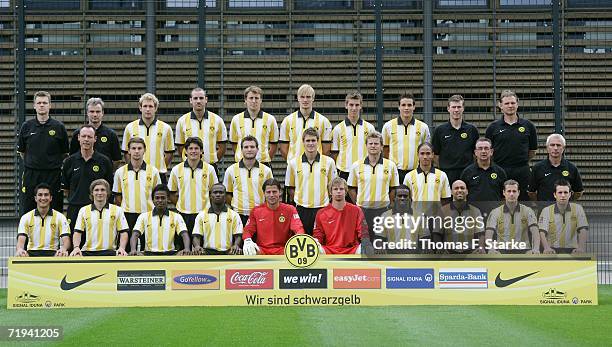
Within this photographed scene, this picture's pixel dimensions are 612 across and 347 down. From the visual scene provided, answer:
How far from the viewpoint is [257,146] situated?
41.3 feet

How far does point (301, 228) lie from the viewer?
38.5 feet

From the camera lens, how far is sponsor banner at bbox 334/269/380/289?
36.4 feet

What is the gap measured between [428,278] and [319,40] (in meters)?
8.14

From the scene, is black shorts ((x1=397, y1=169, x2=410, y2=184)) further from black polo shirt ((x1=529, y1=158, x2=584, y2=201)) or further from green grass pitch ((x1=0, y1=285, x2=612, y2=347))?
green grass pitch ((x1=0, y1=285, x2=612, y2=347))

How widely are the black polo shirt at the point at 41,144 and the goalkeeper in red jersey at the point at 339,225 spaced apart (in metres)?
3.88

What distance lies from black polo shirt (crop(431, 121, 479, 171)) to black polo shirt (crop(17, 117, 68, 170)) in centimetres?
521

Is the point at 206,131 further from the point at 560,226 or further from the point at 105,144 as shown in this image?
the point at 560,226

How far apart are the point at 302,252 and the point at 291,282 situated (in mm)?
371

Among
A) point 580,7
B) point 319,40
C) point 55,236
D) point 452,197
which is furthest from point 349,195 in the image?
point 580,7

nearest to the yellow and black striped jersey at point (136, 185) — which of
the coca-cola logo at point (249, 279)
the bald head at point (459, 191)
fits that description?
the coca-cola logo at point (249, 279)

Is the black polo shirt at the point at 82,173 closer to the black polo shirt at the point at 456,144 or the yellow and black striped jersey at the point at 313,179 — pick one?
the yellow and black striped jersey at the point at 313,179

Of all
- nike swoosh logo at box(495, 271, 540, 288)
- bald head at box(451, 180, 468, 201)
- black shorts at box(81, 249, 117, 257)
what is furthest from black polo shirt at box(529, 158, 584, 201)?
black shorts at box(81, 249, 117, 257)

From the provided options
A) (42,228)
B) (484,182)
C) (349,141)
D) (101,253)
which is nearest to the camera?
(101,253)

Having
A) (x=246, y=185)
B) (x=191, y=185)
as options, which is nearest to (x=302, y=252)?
(x=246, y=185)
